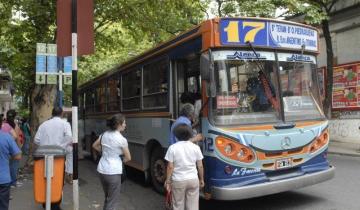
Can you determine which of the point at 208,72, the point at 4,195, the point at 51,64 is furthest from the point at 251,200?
the point at 51,64

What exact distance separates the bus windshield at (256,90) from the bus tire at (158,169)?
241 centimetres

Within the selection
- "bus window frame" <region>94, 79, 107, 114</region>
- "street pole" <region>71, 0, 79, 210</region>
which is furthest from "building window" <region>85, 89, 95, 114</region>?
"street pole" <region>71, 0, 79, 210</region>

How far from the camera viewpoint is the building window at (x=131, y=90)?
10.4 m

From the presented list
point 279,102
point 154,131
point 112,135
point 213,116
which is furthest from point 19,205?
point 279,102

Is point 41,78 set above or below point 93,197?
above

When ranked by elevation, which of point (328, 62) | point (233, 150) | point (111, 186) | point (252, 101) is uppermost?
point (328, 62)

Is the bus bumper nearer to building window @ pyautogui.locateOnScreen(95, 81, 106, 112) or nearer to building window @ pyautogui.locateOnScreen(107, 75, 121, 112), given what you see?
building window @ pyautogui.locateOnScreen(107, 75, 121, 112)

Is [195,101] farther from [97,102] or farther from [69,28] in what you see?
[97,102]

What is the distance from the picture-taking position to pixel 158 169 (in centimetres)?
932

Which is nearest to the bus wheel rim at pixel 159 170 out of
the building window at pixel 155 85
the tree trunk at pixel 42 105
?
the building window at pixel 155 85

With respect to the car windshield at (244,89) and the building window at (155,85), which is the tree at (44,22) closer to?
the building window at (155,85)

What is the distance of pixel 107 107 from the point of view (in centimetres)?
1323

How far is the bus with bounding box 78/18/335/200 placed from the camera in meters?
6.93

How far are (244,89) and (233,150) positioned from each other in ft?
3.27
